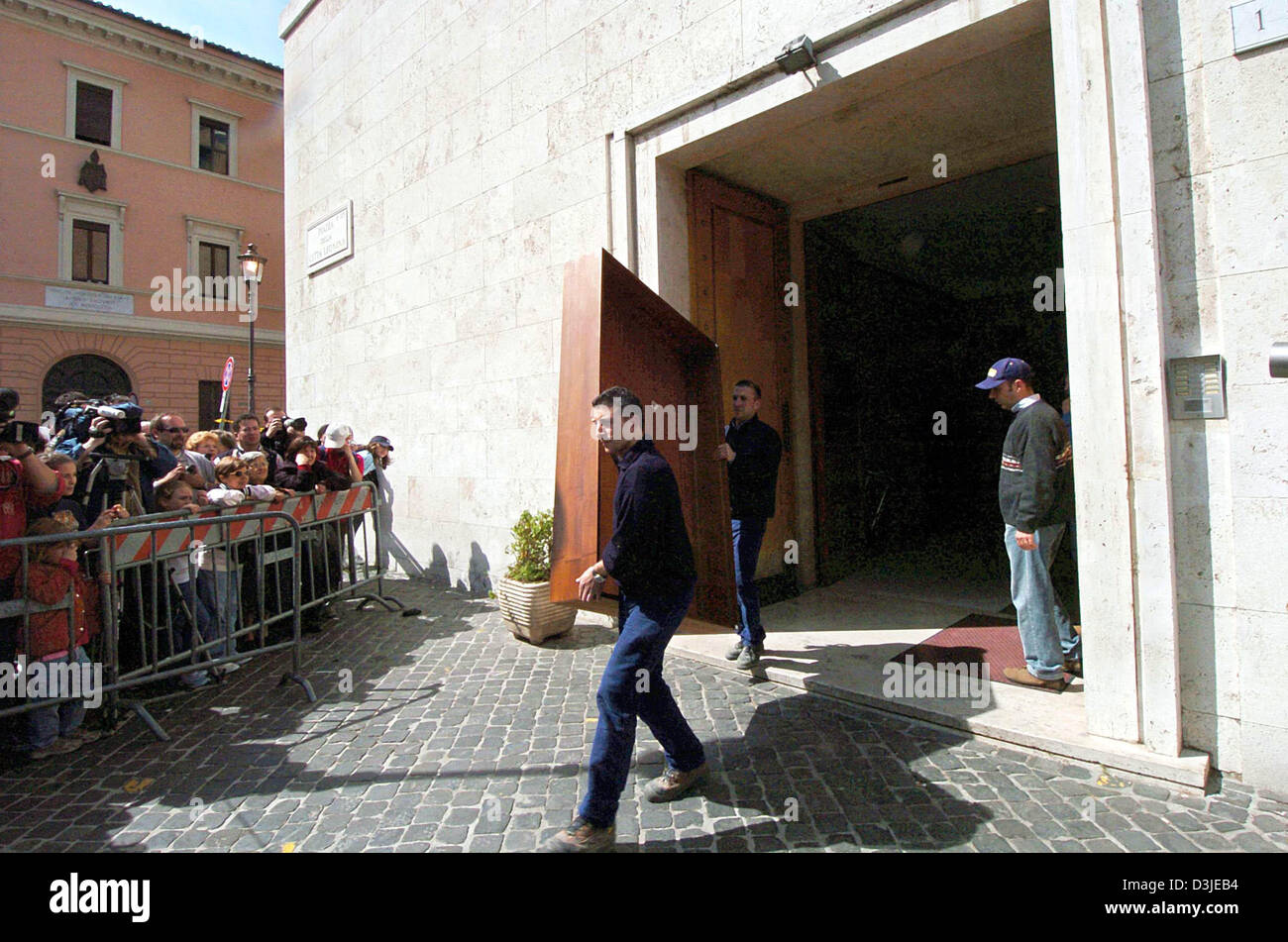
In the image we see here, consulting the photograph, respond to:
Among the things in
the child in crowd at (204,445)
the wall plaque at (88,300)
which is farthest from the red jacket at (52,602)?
the wall plaque at (88,300)

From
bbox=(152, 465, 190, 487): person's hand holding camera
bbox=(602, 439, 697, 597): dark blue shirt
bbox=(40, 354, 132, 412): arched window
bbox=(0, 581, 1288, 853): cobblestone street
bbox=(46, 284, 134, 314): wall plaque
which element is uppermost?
bbox=(46, 284, 134, 314): wall plaque

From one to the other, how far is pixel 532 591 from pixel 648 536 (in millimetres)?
2934

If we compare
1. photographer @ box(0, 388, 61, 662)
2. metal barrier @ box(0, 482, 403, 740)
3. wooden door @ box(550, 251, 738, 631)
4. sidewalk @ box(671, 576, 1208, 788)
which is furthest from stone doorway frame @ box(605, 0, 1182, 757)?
photographer @ box(0, 388, 61, 662)

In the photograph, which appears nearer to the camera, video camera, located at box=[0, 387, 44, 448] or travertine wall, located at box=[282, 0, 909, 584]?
video camera, located at box=[0, 387, 44, 448]

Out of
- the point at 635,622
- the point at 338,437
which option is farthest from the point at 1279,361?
the point at 338,437

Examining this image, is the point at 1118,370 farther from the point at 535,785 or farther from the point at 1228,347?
the point at 535,785

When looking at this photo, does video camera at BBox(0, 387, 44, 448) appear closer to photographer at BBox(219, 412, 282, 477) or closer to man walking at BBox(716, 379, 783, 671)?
photographer at BBox(219, 412, 282, 477)

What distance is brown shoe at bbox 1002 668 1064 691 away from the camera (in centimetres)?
416

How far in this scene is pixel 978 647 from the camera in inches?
196

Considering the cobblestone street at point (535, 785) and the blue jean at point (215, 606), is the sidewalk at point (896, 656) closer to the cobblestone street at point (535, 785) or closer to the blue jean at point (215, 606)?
the cobblestone street at point (535, 785)

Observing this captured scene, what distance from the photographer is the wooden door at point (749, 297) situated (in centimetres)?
626

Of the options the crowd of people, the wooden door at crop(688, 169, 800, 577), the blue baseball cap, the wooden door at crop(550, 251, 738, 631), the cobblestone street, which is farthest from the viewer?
the wooden door at crop(688, 169, 800, 577)

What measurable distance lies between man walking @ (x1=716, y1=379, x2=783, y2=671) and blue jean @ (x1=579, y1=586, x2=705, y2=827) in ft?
5.24
